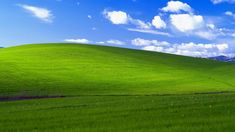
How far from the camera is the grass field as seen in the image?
18.5 metres

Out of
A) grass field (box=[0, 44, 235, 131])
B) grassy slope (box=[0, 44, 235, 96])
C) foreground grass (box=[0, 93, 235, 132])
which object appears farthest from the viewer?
grassy slope (box=[0, 44, 235, 96])

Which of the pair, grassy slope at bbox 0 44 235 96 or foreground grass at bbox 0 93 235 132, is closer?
foreground grass at bbox 0 93 235 132

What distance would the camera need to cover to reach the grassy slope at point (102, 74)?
63.3 m

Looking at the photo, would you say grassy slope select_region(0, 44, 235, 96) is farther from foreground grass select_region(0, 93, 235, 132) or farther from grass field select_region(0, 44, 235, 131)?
foreground grass select_region(0, 93, 235, 132)

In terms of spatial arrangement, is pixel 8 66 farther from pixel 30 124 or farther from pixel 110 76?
pixel 30 124

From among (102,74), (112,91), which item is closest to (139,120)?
(112,91)

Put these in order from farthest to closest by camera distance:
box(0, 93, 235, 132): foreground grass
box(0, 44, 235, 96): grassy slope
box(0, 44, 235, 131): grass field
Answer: box(0, 44, 235, 96): grassy slope
box(0, 44, 235, 131): grass field
box(0, 93, 235, 132): foreground grass

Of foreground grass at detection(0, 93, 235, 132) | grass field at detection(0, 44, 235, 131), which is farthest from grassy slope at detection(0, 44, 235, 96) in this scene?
foreground grass at detection(0, 93, 235, 132)

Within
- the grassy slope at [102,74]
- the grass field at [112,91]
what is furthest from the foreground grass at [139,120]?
the grassy slope at [102,74]

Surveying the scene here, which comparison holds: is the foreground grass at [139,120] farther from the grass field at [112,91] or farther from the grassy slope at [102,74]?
the grassy slope at [102,74]

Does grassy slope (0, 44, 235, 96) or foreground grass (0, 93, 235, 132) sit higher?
foreground grass (0, 93, 235, 132)

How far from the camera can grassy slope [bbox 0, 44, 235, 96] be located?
63344mm

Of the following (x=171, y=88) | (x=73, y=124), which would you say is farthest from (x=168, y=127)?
(x=171, y=88)

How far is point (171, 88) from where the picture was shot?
66.9 metres
